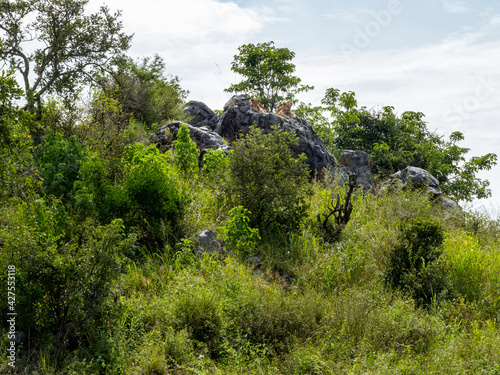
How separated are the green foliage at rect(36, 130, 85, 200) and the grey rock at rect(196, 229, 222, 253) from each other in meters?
2.26

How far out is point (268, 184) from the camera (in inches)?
341

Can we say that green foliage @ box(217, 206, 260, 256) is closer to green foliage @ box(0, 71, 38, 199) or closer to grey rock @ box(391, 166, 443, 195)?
green foliage @ box(0, 71, 38, 199)

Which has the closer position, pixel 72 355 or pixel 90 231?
pixel 72 355

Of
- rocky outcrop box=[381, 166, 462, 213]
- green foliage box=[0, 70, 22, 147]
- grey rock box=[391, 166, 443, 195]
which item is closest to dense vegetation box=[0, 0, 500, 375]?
green foliage box=[0, 70, 22, 147]

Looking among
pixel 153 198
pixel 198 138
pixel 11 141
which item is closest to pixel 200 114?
pixel 198 138

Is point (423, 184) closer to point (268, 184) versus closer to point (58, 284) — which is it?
point (268, 184)

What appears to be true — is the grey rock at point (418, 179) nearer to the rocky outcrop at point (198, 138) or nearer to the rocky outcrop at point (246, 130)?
the rocky outcrop at point (246, 130)

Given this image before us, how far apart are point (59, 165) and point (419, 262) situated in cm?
616

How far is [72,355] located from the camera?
15.9 feet

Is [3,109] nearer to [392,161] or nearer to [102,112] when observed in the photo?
[102,112]

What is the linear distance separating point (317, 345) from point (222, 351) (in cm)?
114

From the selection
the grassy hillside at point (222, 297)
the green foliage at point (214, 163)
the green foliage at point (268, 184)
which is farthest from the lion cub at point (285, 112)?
the grassy hillside at point (222, 297)

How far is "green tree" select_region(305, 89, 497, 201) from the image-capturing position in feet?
51.9

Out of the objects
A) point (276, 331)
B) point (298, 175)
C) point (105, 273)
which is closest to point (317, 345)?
point (276, 331)
